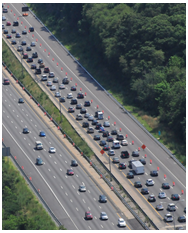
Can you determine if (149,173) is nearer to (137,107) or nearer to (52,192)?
(52,192)

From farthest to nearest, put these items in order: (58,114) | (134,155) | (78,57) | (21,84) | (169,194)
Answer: (78,57), (21,84), (58,114), (134,155), (169,194)

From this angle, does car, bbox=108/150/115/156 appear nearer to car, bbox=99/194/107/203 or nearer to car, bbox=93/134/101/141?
car, bbox=93/134/101/141

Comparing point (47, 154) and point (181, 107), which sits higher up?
point (181, 107)

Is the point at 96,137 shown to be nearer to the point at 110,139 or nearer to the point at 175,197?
the point at 110,139

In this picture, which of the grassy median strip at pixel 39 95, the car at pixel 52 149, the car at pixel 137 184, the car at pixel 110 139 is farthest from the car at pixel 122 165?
the car at pixel 52 149

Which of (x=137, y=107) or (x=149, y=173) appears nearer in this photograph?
(x=149, y=173)

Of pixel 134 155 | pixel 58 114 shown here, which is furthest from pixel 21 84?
pixel 134 155

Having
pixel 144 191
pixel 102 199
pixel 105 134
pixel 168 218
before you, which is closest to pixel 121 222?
pixel 168 218
